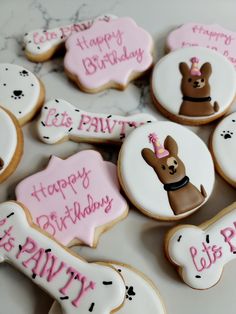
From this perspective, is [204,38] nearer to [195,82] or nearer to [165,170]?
[195,82]

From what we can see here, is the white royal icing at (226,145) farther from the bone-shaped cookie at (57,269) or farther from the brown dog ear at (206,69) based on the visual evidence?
the bone-shaped cookie at (57,269)

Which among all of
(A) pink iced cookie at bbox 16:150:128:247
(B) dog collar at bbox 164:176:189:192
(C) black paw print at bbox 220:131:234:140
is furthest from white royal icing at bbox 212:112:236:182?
(A) pink iced cookie at bbox 16:150:128:247

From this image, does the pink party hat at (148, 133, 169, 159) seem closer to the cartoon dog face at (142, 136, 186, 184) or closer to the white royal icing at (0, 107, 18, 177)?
the cartoon dog face at (142, 136, 186, 184)

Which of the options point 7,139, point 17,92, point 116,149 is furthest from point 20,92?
point 116,149

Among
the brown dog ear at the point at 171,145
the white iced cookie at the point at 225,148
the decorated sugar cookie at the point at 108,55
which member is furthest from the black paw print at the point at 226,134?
the decorated sugar cookie at the point at 108,55

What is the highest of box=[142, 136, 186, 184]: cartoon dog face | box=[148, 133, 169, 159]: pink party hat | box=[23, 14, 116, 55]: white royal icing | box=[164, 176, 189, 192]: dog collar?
box=[23, 14, 116, 55]: white royal icing

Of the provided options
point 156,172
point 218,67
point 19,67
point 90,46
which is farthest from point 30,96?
point 218,67
